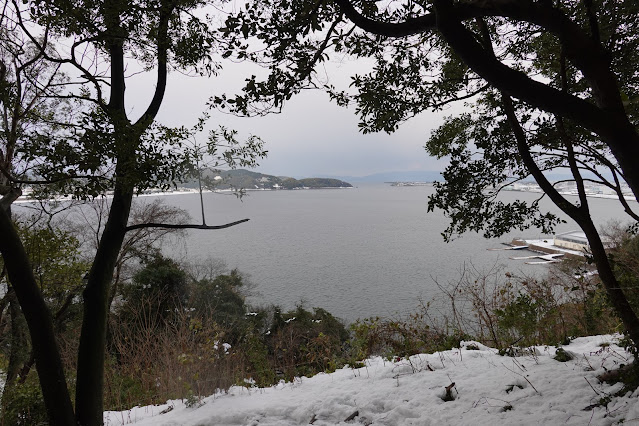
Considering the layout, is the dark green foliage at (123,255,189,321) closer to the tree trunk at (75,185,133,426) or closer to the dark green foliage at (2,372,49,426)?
the dark green foliage at (2,372,49,426)

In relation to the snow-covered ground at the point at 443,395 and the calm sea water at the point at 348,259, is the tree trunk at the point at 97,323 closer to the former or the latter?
the snow-covered ground at the point at 443,395

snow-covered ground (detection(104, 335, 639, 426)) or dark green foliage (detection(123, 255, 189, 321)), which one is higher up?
snow-covered ground (detection(104, 335, 639, 426))

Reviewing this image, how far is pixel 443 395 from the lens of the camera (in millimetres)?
2588

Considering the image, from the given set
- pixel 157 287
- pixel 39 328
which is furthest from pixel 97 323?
pixel 157 287

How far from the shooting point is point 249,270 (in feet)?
75.6

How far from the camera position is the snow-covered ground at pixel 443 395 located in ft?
6.97

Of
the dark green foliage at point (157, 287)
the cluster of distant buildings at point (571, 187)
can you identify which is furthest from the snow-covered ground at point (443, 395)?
the dark green foliage at point (157, 287)

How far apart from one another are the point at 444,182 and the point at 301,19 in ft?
5.64

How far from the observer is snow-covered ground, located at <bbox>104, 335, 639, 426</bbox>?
83.6 inches

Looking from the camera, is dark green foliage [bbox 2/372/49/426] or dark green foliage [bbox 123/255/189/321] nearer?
dark green foliage [bbox 2/372/49/426]

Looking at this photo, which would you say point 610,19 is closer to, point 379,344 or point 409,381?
point 409,381

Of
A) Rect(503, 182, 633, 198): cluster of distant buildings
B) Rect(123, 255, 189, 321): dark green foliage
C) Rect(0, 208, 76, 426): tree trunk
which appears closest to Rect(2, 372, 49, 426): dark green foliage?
Rect(0, 208, 76, 426): tree trunk

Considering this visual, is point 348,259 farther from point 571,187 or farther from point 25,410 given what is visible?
point 25,410

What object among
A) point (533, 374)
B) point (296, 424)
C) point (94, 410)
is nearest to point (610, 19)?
point (533, 374)
